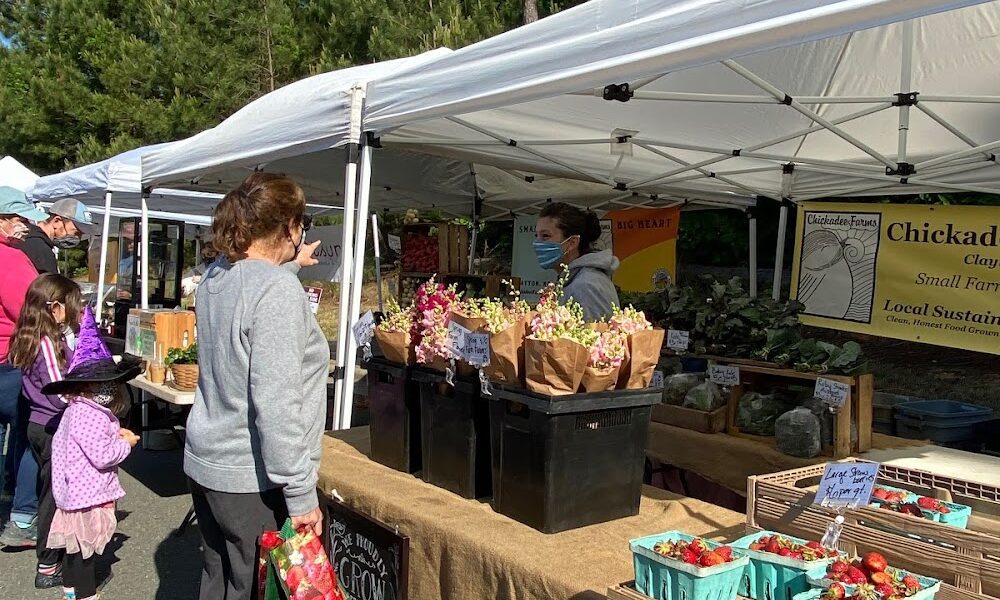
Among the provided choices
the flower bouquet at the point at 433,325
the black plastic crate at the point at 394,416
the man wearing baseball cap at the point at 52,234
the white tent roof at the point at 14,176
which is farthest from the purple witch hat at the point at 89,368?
the white tent roof at the point at 14,176

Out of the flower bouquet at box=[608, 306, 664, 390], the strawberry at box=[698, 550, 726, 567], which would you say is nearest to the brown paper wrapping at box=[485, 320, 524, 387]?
the flower bouquet at box=[608, 306, 664, 390]

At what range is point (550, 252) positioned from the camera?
3.66 meters

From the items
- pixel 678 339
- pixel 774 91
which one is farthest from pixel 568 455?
pixel 774 91

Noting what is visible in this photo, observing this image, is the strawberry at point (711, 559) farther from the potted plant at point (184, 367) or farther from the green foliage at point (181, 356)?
the green foliage at point (181, 356)

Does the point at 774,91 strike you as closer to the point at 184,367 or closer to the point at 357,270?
the point at 357,270

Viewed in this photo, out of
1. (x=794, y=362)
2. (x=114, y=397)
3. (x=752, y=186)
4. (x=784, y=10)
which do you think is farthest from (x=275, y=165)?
(x=784, y=10)

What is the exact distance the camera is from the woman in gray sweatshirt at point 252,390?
2035 millimetres

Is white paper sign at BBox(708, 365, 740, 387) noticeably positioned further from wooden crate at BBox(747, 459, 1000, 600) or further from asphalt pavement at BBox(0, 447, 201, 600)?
asphalt pavement at BBox(0, 447, 201, 600)

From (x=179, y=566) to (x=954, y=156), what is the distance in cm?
471

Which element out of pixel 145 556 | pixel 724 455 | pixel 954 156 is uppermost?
pixel 954 156

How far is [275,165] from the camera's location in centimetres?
614

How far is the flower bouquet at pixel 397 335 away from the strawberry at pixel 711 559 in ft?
4.75

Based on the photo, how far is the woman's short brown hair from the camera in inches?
84.4

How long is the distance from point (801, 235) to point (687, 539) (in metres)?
4.40
